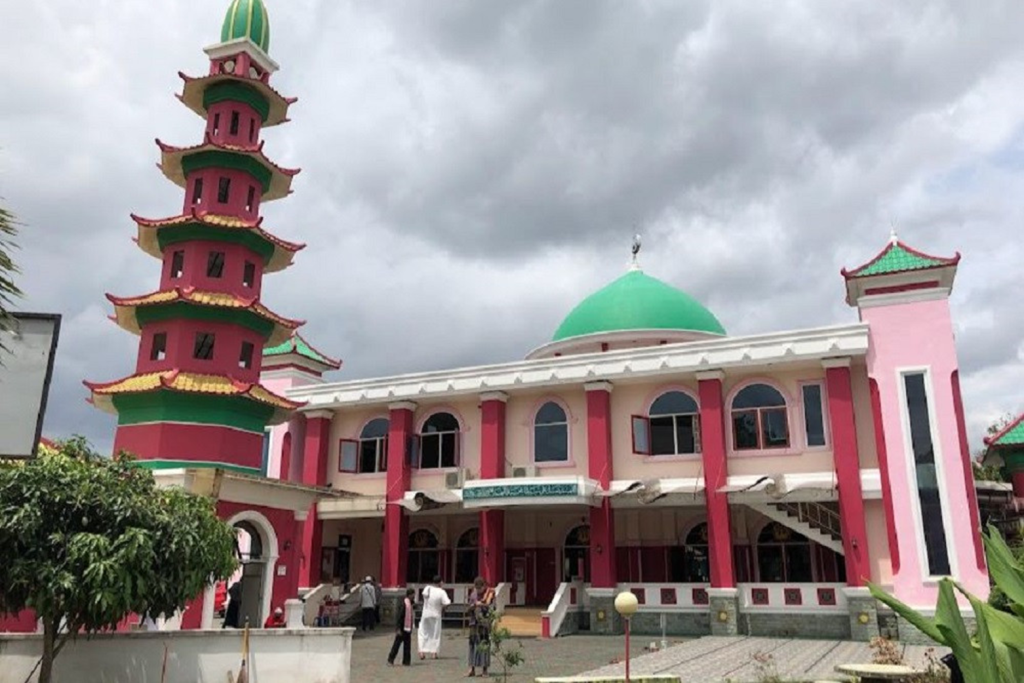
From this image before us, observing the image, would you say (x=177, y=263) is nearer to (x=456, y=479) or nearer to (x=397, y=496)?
(x=397, y=496)

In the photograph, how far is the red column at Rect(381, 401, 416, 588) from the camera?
2525cm

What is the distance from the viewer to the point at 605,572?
22.5 meters

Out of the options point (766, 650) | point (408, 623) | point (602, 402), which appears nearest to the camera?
point (408, 623)

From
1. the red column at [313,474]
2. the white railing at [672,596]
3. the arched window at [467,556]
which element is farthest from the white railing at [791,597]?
the red column at [313,474]

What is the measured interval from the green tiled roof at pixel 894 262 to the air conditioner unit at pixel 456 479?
12486 mm

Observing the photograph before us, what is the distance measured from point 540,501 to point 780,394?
720 cm

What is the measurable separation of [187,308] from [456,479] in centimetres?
945

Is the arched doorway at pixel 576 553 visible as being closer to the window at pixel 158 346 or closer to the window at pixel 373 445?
the window at pixel 373 445

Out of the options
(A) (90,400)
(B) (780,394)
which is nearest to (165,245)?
(A) (90,400)

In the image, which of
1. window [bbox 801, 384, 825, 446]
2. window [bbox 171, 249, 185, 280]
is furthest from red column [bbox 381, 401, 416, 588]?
window [bbox 801, 384, 825, 446]

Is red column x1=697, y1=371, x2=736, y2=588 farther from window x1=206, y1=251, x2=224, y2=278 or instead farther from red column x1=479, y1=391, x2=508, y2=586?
window x1=206, y1=251, x2=224, y2=278

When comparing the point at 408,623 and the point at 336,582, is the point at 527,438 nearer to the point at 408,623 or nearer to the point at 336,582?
the point at 336,582

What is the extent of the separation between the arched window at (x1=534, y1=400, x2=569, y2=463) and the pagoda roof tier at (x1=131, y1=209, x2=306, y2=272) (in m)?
9.10

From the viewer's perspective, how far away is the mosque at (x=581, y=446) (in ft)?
66.2
